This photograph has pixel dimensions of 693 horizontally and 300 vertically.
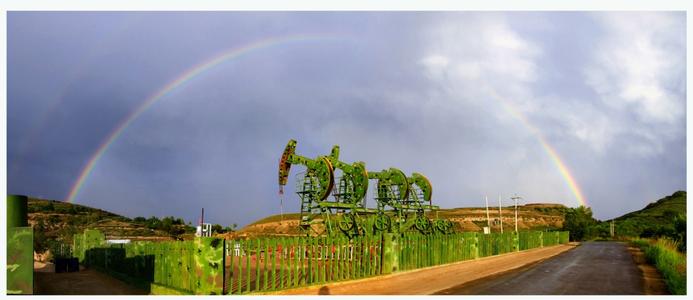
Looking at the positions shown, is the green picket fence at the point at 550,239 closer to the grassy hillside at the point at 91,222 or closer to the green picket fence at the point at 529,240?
the green picket fence at the point at 529,240

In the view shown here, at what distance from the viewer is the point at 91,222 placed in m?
72.8

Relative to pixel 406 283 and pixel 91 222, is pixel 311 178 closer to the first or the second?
pixel 406 283

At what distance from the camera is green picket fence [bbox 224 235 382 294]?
13.8m

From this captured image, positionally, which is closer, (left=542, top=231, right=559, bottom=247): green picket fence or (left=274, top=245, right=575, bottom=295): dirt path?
(left=274, top=245, right=575, bottom=295): dirt path

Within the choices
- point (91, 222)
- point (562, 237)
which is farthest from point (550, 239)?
point (91, 222)

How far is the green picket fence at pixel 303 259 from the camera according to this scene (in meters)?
13.8

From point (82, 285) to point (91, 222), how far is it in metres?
60.6

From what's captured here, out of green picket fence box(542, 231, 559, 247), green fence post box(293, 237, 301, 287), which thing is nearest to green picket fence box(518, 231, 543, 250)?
green picket fence box(542, 231, 559, 247)

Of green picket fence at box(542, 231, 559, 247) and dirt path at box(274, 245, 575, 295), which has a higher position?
dirt path at box(274, 245, 575, 295)

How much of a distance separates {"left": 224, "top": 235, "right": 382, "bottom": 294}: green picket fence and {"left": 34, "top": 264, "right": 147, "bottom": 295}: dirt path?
11.8ft

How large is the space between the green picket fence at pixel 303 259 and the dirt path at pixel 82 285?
11.8ft

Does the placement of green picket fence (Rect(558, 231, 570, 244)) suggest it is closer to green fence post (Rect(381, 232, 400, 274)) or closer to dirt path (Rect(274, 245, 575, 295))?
dirt path (Rect(274, 245, 575, 295))
